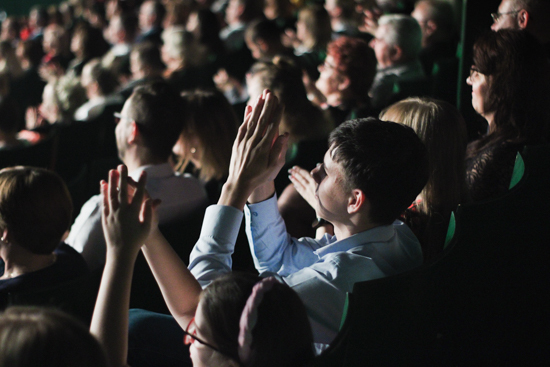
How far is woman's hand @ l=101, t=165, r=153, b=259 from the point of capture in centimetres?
109

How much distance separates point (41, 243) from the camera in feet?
5.70

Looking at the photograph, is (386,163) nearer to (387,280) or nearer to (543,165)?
(387,280)

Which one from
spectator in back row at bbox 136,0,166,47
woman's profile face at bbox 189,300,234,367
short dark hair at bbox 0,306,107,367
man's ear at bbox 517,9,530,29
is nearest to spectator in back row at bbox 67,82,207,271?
woman's profile face at bbox 189,300,234,367

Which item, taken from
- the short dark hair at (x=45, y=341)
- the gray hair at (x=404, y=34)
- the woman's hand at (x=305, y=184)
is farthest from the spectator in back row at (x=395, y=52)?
the short dark hair at (x=45, y=341)

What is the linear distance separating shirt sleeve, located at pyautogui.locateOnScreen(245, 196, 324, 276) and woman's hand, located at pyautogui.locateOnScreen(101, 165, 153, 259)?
52cm

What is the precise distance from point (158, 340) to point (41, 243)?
0.50 metres

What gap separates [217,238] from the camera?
1424 millimetres

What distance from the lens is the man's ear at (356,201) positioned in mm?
1423

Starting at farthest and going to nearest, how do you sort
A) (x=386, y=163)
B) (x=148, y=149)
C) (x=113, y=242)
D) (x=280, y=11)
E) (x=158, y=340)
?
(x=280, y=11) → (x=148, y=149) → (x=158, y=340) → (x=386, y=163) → (x=113, y=242)

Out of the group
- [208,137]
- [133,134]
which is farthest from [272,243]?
[208,137]

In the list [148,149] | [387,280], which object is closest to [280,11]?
[148,149]

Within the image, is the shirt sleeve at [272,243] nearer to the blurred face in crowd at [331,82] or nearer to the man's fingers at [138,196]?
the man's fingers at [138,196]

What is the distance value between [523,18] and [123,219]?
2.14 m

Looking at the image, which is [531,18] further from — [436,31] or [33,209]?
[33,209]
